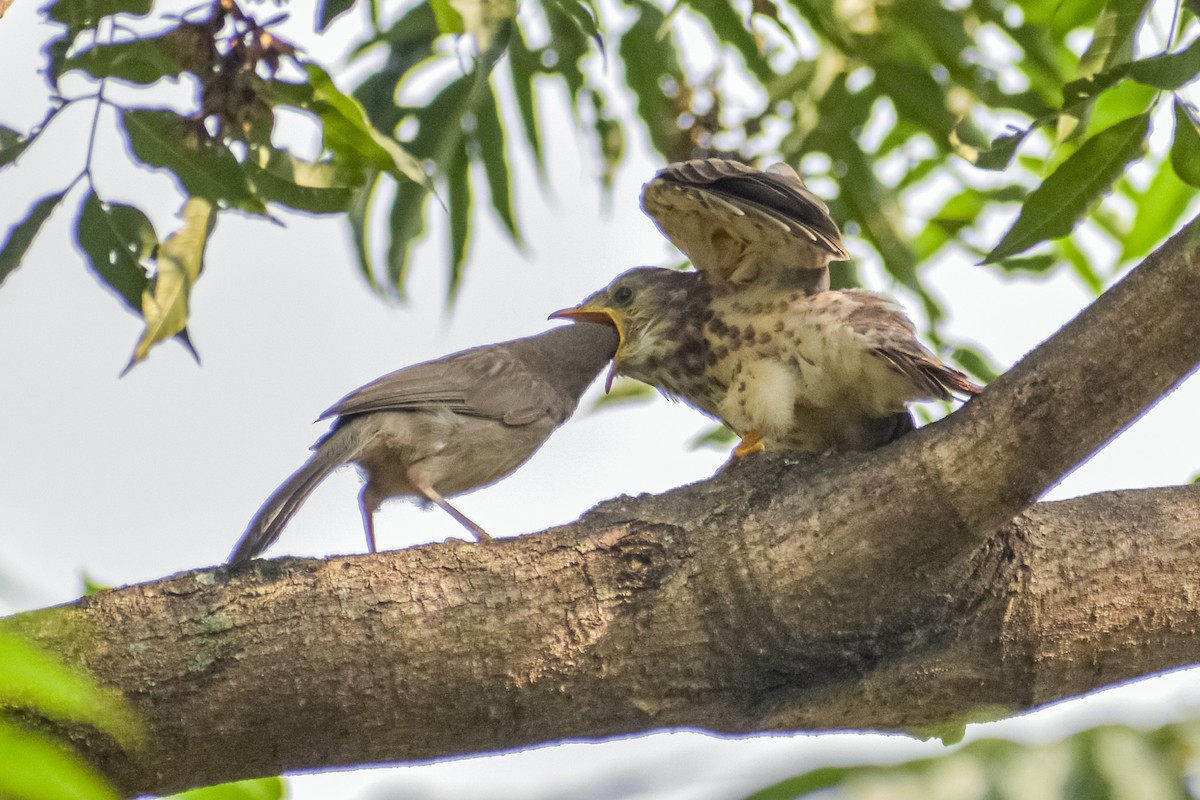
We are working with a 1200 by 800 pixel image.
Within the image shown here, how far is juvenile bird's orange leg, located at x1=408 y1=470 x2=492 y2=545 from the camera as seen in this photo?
3.83m

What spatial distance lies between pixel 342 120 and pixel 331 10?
0.27 m

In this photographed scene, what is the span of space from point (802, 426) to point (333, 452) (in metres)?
1.36

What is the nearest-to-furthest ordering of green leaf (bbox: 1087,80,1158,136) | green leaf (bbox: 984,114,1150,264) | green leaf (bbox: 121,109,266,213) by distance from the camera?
green leaf (bbox: 984,114,1150,264) < green leaf (bbox: 121,109,266,213) < green leaf (bbox: 1087,80,1158,136)

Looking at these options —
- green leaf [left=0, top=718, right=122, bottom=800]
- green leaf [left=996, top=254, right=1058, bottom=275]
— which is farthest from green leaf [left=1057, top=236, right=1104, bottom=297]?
green leaf [left=0, top=718, right=122, bottom=800]

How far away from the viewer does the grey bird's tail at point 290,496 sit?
3.08m

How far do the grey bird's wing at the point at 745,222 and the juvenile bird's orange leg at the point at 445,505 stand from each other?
1.06 m

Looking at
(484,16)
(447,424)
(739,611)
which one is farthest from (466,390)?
(739,611)

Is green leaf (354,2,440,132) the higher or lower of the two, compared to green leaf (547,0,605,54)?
higher

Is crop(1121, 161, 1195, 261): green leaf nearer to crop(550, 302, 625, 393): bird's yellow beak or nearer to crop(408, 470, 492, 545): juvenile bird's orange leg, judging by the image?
crop(550, 302, 625, 393): bird's yellow beak

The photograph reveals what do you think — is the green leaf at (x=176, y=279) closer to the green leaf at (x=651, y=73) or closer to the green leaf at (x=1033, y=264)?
the green leaf at (x=651, y=73)

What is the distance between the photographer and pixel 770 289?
3674 millimetres

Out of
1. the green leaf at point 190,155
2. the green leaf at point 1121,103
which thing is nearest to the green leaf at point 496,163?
the green leaf at point 190,155

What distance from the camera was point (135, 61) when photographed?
3.02 m

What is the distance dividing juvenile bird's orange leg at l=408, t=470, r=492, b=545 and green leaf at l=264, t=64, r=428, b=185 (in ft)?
3.96
